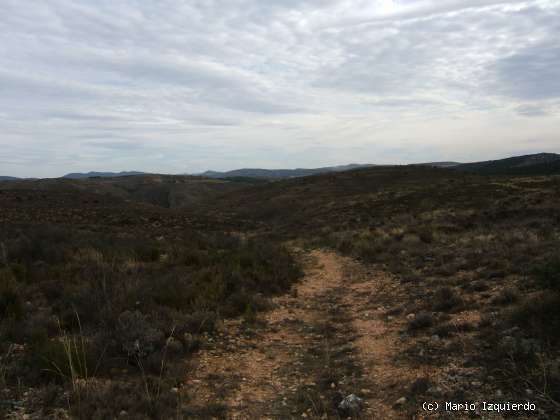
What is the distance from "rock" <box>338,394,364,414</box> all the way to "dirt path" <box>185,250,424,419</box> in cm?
5

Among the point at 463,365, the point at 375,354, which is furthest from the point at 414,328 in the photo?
the point at 463,365

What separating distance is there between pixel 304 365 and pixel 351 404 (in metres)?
1.33

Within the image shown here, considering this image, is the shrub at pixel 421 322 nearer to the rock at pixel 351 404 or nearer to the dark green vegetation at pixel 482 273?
the dark green vegetation at pixel 482 273

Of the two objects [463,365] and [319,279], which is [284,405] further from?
[319,279]

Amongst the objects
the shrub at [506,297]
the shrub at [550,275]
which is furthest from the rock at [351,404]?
the shrub at [550,275]

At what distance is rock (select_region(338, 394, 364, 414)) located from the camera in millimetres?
3965

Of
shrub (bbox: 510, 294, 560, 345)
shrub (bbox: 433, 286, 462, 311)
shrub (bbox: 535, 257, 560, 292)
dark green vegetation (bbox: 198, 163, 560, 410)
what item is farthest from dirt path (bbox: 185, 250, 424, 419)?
shrub (bbox: 535, 257, 560, 292)

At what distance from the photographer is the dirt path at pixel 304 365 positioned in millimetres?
4188

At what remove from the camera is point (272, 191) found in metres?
50.1

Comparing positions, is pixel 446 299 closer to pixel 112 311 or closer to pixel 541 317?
pixel 541 317

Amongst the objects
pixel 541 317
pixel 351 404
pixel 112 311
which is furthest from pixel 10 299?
pixel 541 317

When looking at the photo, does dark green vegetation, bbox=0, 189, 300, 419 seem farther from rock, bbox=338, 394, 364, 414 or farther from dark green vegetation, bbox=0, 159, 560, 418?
rock, bbox=338, 394, 364, 414

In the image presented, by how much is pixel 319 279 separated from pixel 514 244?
518cm

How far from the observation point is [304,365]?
17.3ft
